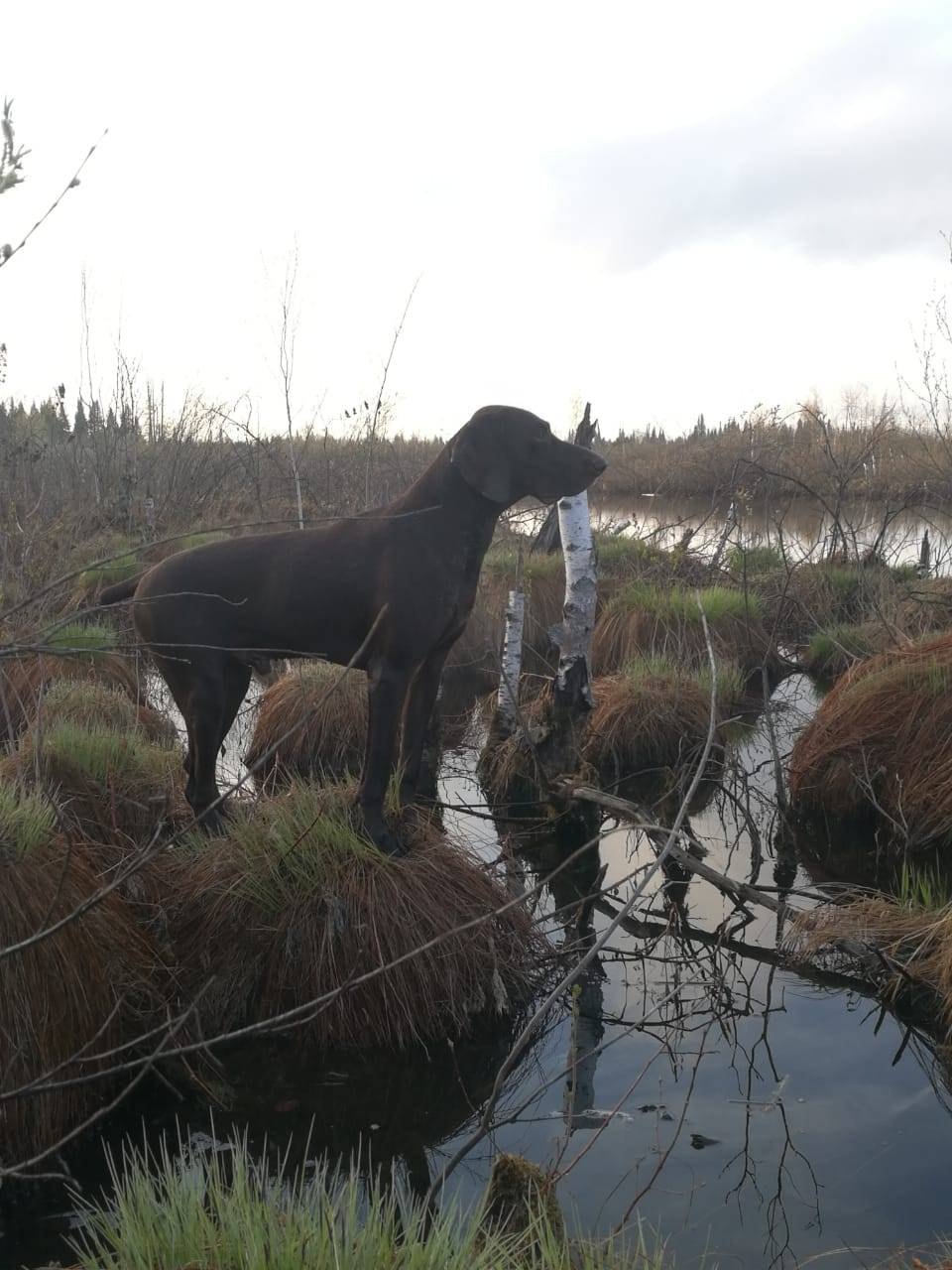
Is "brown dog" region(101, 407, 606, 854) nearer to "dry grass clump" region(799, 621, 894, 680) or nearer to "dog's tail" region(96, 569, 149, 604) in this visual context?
"dog's tail" region(96, 569, 149, 604)

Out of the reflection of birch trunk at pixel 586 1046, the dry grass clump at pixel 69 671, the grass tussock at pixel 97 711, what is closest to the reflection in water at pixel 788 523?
the dry grass clump at pixel 69 671

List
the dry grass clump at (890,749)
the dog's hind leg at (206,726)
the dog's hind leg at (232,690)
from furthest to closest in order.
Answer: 1. the dry grass clump at (890,749)
2. the dog's hind leg at (232,690)
3. the dog's hind leg at (206,726)

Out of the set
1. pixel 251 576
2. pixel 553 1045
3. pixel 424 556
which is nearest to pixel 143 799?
pixel 251 576

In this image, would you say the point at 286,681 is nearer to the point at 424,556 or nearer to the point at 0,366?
the point at 0,366

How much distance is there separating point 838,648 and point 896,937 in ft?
14.4

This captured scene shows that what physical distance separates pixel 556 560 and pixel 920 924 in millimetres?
6506

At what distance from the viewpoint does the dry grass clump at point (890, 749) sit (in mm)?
5441

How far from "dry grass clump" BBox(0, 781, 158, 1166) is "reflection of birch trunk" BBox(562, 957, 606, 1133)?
130 centimetres

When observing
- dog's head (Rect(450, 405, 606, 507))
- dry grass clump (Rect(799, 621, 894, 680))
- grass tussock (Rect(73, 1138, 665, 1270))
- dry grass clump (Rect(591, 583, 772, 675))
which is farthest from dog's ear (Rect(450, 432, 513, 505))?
dry grass clump (Rect(799, 621, 894, 680))

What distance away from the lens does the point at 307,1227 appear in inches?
81.8

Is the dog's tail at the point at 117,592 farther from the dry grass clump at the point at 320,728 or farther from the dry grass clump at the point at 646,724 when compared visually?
the dry grass clump at the point at 646,724

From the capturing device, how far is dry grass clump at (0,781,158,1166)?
3078mm

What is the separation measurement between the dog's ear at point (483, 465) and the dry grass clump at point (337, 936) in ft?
4.22

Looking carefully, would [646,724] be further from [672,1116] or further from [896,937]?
[672,1116]
